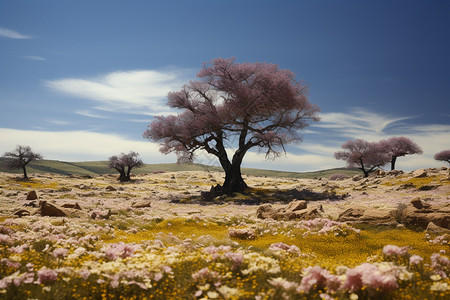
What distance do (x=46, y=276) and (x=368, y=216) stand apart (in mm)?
12809

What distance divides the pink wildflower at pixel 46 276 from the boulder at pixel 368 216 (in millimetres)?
12183

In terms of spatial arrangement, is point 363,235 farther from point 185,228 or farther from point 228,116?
point 228,116

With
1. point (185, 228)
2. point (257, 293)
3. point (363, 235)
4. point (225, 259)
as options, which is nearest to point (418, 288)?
point (257, 293)

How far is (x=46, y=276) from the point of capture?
16.9 ft

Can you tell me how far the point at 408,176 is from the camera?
37844mm

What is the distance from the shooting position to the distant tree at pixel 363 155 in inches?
2542

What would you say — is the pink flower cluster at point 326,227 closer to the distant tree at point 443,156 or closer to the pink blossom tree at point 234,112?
the pink blossom tree at point 234,112

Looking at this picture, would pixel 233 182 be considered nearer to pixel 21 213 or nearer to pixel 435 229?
pixel 21 213

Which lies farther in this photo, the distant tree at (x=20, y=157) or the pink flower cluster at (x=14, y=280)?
the distant tree at (x=20, y=157)

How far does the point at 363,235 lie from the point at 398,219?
109 inches

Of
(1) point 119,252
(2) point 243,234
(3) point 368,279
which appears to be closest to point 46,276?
(1) point 119,252

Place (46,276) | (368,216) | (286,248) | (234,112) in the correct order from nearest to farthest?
(46,276) → (286,248) → (368,216) → (234,112)

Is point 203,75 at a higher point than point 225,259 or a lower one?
higher

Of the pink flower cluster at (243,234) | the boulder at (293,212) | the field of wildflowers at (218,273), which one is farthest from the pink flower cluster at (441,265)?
the boulder at (293,212)
